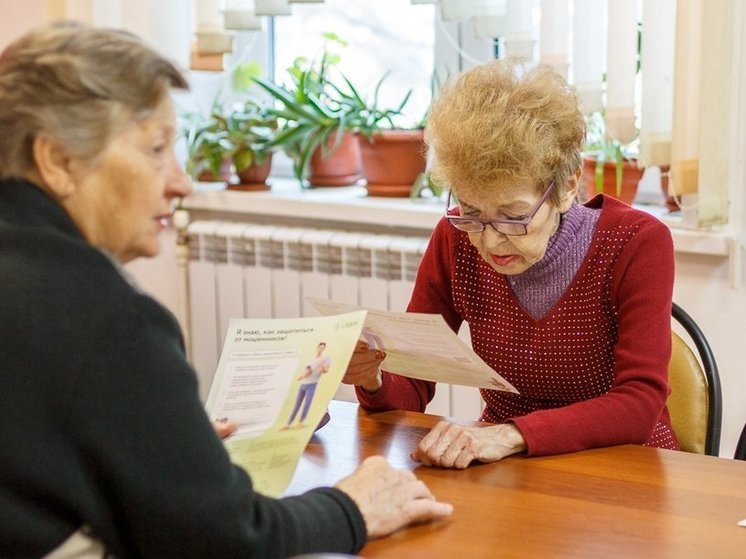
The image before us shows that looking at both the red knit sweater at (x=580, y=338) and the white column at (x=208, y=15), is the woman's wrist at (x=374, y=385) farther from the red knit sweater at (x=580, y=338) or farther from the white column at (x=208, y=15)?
the white column at (x=208, y=15)

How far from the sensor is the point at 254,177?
3312mm

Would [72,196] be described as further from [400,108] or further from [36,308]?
[400,108]

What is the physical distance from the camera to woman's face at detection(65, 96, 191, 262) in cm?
114

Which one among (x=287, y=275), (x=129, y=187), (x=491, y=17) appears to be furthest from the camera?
(x=287, y=275)

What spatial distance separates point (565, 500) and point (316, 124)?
1897 mm

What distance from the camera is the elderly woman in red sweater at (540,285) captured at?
1660 millimetres

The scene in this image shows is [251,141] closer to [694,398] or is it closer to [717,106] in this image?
[717,106]

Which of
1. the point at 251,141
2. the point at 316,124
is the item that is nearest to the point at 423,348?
the point at 316,124

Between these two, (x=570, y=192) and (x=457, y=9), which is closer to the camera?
(x=570, y=192)

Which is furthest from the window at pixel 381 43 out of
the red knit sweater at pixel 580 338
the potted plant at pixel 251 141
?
the red knit sweater at pixel 580 338

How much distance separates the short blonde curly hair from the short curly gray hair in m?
0.70

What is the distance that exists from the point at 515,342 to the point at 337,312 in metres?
0.37

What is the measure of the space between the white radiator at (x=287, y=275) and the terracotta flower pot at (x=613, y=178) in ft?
1.48

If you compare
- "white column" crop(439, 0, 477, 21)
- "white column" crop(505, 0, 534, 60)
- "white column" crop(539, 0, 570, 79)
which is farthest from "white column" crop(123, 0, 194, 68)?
"white column" crop(539, 0, 570, 79)
